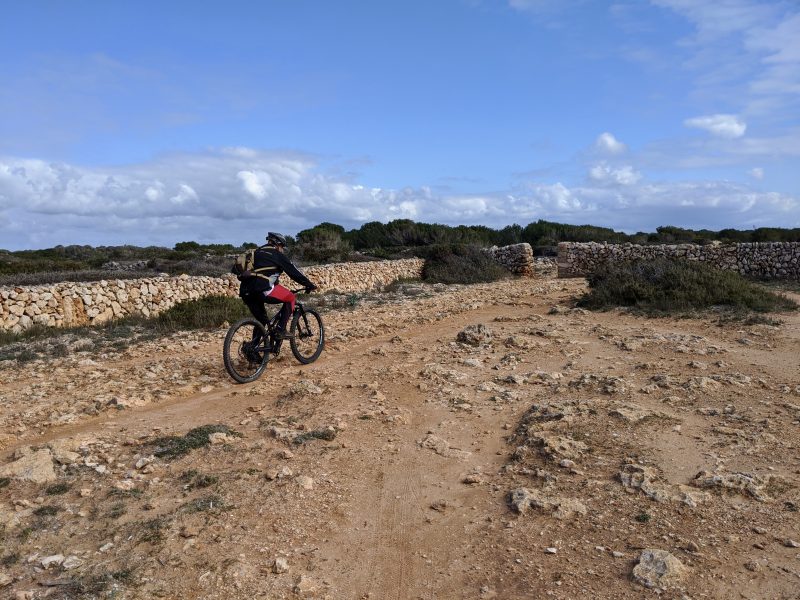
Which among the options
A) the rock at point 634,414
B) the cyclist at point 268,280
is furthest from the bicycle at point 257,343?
the rock at point 634,414

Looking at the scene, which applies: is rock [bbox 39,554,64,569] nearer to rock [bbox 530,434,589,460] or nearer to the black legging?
rock [bbox 530,434,589,460]

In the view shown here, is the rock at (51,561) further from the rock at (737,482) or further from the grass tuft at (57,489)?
the rock at (737,482)

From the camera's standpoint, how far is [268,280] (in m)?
7.18

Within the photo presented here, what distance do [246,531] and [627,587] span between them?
2142mm

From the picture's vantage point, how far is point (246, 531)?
146 inches

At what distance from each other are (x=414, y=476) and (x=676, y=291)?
8.23 meters

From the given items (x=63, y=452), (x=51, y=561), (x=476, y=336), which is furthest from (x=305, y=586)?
(x=476, y=336)

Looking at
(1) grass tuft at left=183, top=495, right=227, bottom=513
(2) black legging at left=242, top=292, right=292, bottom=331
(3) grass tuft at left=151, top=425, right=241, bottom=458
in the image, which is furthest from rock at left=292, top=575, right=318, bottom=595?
(2) black legging at left=242, top=292, right=292, bottom=331

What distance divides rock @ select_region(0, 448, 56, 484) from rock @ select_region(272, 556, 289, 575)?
1.97 meters

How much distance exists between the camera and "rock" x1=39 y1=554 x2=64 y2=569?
11.0ft

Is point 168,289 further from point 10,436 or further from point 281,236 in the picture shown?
point 10,436

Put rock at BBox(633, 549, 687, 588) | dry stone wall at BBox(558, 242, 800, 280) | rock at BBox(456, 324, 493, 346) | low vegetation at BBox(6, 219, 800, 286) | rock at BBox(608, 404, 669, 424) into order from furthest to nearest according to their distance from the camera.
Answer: low vegetation at BBox(6, 219, 800, 286)
dry stone wall at BBox(558, 242, 800, 280)
rock at BBox(456, 324, 493, 346)
rock at BBox(608, 404, 669, 424)
rock at BBox(633, 549, 687, 588)

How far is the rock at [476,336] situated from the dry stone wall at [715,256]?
9.85m

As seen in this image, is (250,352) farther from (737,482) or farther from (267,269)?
(737,482)
